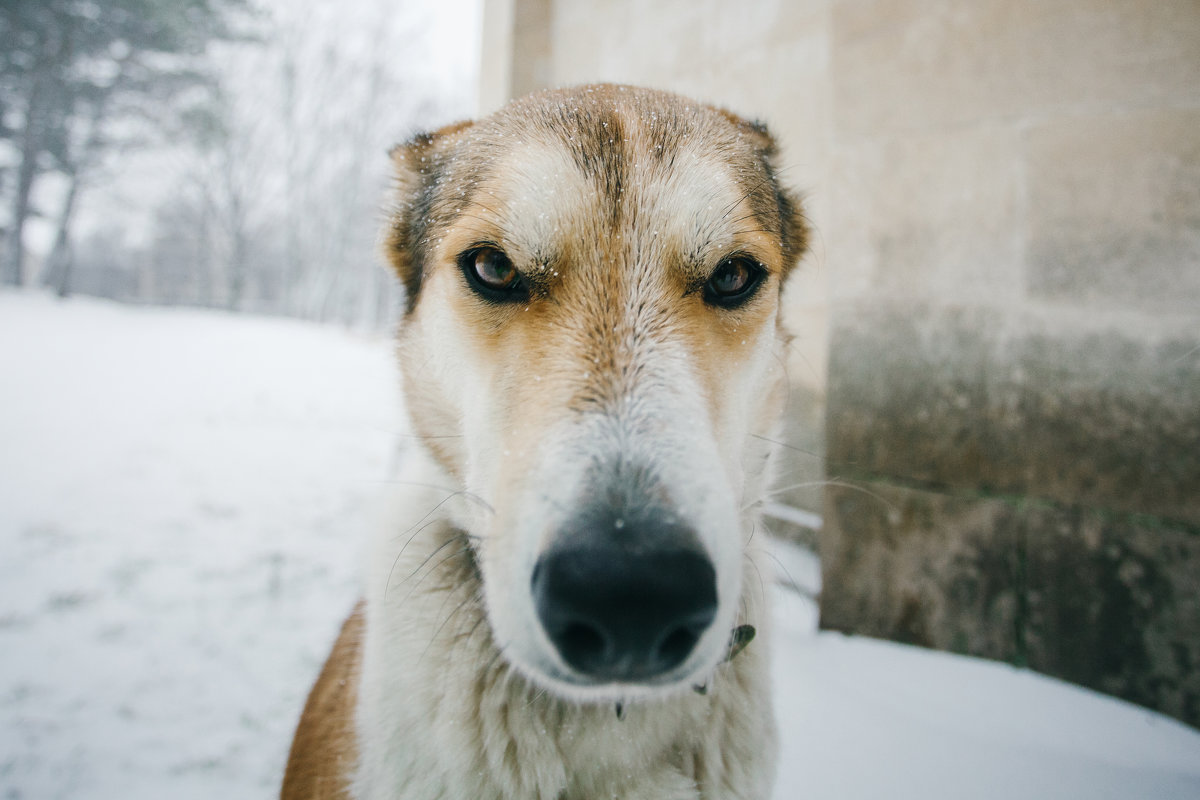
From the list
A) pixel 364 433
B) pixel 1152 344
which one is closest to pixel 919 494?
pixel 1152 344

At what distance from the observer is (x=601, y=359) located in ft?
3.83

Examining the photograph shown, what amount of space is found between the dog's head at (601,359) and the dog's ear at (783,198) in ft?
0.06

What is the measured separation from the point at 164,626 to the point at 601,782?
10.4 ft

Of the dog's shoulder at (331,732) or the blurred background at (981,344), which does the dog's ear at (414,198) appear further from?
the dog's shoulder at (331,732)

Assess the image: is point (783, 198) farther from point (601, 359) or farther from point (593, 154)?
point (601, 359)

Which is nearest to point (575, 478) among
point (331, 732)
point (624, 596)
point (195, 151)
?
point (624, 596)

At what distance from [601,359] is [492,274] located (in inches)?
17.9

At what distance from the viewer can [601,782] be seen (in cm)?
126

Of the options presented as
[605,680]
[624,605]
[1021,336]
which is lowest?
[605,680]

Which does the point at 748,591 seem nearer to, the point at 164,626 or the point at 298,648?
the point at 298,648

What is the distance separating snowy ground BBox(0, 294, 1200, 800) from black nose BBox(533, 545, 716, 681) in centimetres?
158

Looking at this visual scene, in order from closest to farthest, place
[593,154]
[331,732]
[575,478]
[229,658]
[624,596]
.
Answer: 1. [624,596]
2. [575,478]
3. [593,154]
4. [331,732]
5. [229,658]

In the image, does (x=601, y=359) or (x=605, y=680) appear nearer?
(x=605, y=680)

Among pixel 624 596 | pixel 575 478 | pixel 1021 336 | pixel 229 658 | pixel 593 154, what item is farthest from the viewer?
pixel 229 658
